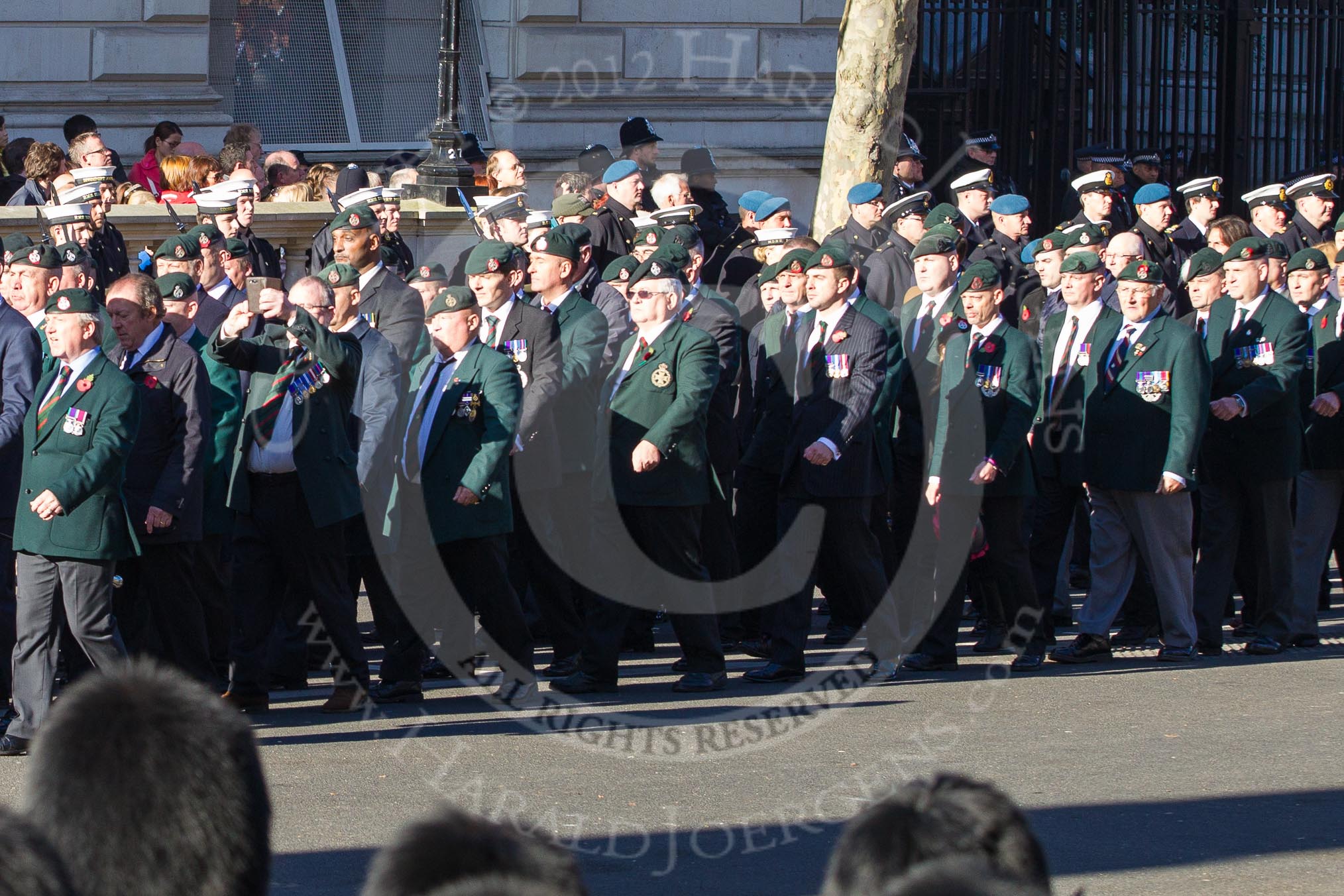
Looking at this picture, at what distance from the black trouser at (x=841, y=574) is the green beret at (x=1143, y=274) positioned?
1709 millimetres

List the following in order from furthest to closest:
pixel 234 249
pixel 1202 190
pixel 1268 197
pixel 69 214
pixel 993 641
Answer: pixel 1202 190, pixel 1268 197, pixel 69 214, pixel 234 249, pixel 993 641

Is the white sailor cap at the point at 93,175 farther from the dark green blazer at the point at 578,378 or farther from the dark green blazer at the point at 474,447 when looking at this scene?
the dark green blazer at the point at 474,447

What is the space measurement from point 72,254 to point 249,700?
236 cm

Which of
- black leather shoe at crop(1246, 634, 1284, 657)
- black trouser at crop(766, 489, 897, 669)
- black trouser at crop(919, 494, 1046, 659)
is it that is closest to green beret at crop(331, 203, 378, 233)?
black trouser at crop(766, 489, 897, 669)

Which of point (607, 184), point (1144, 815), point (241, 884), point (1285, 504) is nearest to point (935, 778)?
point (241, 884)

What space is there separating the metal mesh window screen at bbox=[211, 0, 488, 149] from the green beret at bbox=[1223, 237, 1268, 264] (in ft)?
32.1

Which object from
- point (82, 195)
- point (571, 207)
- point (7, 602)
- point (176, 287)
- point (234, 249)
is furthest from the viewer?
point (571, 207)

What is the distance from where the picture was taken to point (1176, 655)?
363 inches

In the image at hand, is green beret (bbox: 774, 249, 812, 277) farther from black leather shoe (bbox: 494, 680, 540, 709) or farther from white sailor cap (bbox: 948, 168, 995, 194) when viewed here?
white sailor cap (bbox: 948, 168, 995, 194)

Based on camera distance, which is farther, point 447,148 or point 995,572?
point 447,148

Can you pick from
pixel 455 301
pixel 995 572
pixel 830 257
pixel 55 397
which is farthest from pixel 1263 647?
pixel 55 397

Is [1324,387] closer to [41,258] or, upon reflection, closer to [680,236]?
[680,236]

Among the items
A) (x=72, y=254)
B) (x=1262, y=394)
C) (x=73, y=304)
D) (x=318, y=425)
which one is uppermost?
(x=72, y=254)

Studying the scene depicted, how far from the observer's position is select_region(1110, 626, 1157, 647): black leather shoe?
971 centimetres
